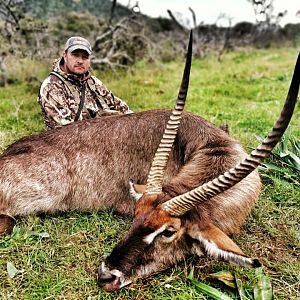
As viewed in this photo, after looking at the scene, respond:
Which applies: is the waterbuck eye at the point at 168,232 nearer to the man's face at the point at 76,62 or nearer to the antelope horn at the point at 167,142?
the antelope horn at the point at 167,142

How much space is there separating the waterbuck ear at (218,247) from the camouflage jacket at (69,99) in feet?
9.81

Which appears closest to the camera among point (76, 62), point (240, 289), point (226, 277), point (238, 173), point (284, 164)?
point (238, 173)

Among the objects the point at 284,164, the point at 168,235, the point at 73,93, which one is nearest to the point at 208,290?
the point at 168,235

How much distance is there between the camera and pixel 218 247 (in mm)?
3309

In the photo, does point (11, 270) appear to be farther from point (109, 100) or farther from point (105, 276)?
point (109, 100)

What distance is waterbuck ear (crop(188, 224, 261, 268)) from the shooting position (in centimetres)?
315

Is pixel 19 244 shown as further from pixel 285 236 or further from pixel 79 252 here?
pixel 285 236

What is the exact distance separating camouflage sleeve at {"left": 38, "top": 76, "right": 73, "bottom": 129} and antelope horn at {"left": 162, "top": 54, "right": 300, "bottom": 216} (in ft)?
9.77

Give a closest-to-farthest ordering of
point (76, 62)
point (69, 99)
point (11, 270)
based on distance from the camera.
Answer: point (11, 270) < point (69, 99) < point (76, 62)

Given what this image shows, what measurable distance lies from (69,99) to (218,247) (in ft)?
12.2

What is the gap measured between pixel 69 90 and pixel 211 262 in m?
3.46

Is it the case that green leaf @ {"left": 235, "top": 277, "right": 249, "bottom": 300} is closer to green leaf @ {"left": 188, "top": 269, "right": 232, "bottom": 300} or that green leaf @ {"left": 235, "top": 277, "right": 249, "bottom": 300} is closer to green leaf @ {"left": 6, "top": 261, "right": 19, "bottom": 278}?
green leaf @ {"left": 188, "top": 269, "right": 232, "bottom": 300}

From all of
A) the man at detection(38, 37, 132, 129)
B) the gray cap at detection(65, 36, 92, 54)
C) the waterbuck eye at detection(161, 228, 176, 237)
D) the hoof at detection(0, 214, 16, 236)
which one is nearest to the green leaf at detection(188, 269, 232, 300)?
the waterbuck eye at detection(161, 228, 176, 237)

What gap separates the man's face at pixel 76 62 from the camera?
6.44 metres
